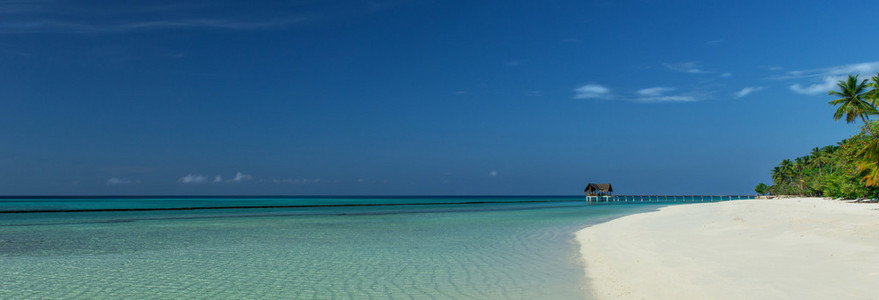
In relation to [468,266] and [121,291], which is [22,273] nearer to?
Answer: [121,291]

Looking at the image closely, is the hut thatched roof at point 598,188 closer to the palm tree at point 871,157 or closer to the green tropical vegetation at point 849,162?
the green tropical vegetation at point 849,162

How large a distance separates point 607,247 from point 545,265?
3999 mm

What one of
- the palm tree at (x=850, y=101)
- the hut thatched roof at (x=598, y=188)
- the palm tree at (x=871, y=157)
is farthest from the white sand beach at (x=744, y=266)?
the hut thatched roof at (x=598, y=188)

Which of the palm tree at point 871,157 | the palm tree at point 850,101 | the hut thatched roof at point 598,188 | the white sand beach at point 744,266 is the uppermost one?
the palm tree at point 850,101

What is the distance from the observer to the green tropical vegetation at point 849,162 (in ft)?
81.6

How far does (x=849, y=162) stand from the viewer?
105 feet

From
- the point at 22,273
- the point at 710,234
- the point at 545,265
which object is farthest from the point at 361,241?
the point at 710,234

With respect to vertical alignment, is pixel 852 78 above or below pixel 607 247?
above

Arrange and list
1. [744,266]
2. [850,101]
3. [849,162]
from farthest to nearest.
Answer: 1. [850,101]
2. [849,162]
3. [744,266]

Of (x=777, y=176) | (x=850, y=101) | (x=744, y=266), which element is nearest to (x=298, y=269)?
(x=744, y=266)

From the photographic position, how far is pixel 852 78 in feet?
179

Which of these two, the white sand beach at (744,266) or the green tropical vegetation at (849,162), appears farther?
the green tropical vegetation at (849,162)

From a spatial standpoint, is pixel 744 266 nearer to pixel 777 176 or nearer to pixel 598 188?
pixel 598 188

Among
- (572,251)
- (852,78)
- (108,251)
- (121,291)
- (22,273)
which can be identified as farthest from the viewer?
(852,78)
